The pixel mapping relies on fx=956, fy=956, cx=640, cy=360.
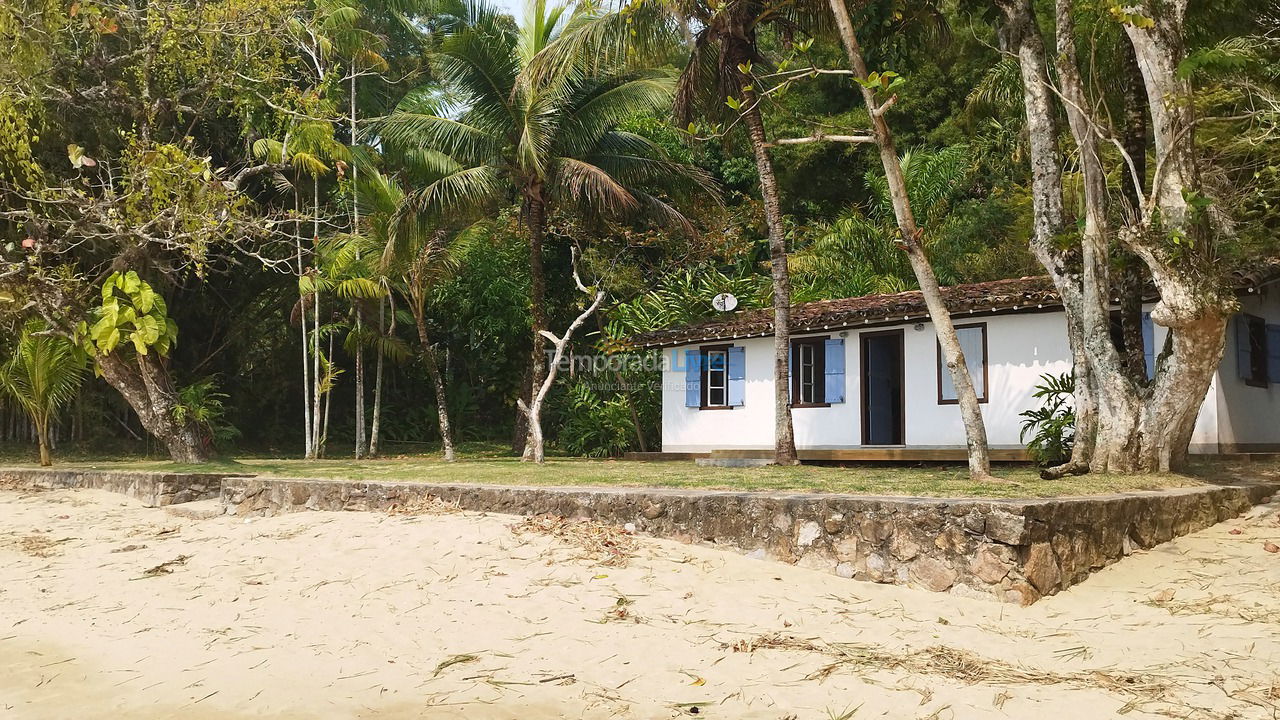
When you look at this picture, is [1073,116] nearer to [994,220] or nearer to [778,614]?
[778,614]

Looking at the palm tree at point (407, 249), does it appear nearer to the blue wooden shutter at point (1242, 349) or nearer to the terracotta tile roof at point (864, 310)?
the terracotta tile roof at point (864, 310)

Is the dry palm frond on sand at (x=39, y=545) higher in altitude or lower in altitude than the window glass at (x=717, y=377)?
lower

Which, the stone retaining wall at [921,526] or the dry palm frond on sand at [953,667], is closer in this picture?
the dry palm frond on sand at [953,667]

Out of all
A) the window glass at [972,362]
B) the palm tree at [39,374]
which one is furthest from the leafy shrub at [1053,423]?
the palm tree at [39,374]

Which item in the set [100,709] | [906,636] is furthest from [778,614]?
[100,709]

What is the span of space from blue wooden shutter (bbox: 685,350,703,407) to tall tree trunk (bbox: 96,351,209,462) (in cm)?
857

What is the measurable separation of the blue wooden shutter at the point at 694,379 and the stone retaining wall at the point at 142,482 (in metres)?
7.85

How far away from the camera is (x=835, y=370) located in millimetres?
14797

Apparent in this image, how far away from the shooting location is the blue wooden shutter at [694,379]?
653 inches

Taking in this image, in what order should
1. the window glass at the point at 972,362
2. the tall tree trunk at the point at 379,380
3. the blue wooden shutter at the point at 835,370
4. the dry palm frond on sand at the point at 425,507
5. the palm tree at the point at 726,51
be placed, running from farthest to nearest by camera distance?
the tall tree trunk at the point at 379,380, the blue wooden shutter at the point at 835,370, the window glass at the point at 972,362, the palm tree at the point at 726,51, the dry palm frond on sand at the point at 425,507

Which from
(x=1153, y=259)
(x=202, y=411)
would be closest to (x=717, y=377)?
(x=1153, y=259)

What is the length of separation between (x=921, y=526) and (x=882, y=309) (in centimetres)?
797

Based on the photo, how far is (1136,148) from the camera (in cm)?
1052

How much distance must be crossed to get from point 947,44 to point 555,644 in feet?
33.5
